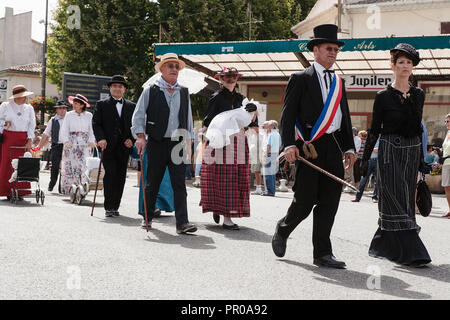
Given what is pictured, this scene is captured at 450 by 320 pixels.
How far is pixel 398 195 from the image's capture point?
5867 millimetres

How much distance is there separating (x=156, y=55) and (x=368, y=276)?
54.4 ft

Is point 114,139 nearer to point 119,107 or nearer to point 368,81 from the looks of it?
point 119,107

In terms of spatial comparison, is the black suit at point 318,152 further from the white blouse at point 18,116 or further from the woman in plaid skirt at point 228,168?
the white blouse at point 18,116

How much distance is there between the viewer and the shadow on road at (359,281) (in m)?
4.60

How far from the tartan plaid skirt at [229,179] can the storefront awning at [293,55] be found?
34.3 ft

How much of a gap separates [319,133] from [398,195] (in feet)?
3.46

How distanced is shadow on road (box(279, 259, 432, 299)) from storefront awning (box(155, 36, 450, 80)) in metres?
12.7

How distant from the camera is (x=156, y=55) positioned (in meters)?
20.8

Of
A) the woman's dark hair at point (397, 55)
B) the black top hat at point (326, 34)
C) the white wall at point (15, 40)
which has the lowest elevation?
the woman's dark hair at point (397, 55)

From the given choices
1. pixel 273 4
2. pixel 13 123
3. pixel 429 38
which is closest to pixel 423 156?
pixel 13 123

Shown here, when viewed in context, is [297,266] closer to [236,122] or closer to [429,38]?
[236,122]

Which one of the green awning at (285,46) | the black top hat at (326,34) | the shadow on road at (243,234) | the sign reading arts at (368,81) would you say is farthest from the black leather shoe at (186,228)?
the sign reading arts at (368,81)

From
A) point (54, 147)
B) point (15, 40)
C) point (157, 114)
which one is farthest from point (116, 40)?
point (15, 40)
